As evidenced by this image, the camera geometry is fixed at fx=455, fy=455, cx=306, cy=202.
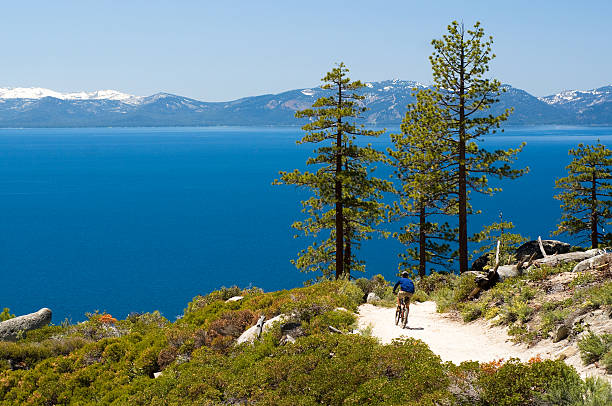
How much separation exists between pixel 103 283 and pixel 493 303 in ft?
220

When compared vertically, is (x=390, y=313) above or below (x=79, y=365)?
above

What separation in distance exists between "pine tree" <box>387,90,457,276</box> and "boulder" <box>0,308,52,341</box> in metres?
20.9

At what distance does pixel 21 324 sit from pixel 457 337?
1902cm

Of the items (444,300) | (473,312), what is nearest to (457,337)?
(473,312)

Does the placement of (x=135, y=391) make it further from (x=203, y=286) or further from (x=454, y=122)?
(x=203, y=286)

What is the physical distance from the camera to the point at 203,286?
69625 millimetres

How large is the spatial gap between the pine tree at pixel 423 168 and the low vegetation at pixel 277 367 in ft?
23.6

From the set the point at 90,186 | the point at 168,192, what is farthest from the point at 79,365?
the point at 90,186

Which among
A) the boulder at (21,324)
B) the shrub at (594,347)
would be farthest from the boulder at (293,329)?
the boulder at (21,324)

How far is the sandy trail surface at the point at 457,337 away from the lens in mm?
11375

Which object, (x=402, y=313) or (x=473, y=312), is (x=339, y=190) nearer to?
(x=402, y=313)

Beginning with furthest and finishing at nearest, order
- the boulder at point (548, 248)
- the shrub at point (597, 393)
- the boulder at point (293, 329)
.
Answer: the boulder at point (548, 248) → the boulder at point (293, 329) → the shrub at point (597, 393)

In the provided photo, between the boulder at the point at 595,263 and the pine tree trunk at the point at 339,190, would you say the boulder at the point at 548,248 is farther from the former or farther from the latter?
the pine tree trunk at the point at 339,190

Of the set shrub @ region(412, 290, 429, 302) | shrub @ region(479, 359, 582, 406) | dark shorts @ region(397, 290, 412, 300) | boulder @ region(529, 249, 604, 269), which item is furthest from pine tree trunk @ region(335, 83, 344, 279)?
shrub @ region(479, 359, 582, 406)
